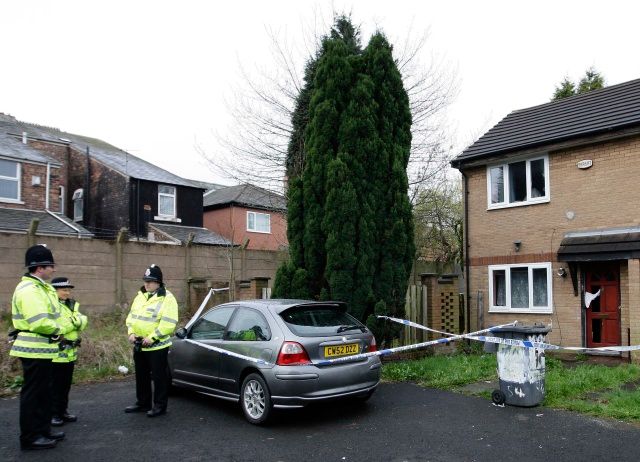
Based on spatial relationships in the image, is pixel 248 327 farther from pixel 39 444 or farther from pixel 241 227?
pixel 241 227

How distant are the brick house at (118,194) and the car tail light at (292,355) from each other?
19517 millimetres

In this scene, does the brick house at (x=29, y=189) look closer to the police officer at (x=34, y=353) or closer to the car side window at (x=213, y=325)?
the car side window at (x=213, y=325)

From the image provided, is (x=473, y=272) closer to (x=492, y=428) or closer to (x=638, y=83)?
(x=638, y=83)

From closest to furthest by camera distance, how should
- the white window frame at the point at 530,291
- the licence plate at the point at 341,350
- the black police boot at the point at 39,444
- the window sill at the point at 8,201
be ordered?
the black police boot at the point at 39,444 < the licence plate at the point at 341,350 < the white window frame at the point at 530,291 < the window sill at the point at 8,201

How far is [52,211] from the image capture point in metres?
22.8

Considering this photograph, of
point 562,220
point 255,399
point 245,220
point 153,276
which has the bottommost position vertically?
point 255,399

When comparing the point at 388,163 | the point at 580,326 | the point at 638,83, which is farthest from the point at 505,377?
the point at 638,83

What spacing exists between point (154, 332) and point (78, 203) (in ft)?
78.6

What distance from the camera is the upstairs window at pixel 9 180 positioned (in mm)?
21141

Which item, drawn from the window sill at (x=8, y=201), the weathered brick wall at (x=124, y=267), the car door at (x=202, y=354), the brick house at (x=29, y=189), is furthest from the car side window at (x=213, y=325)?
the window sill at (x=8, y=201)

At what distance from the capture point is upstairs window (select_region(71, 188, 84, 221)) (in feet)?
92.2

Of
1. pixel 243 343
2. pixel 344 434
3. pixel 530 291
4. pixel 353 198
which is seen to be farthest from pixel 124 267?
pixel 530 291

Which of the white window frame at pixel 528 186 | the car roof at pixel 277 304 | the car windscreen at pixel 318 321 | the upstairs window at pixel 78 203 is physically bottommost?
the car windscreen at pixel 318 321

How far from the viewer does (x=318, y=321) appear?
23.2 ft
